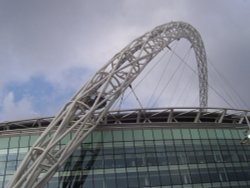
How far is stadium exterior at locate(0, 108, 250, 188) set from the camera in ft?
134

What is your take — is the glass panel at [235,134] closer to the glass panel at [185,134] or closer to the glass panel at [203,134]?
the glass panel at [203,134]

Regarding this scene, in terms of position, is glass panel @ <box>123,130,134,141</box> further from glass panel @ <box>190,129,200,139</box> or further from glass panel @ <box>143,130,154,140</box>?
glass panel @ <box>190,129,200,139</box>

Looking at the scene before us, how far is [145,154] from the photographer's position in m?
43.2

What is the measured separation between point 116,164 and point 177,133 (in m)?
9.30

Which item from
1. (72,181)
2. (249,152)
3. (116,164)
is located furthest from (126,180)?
(249,152)

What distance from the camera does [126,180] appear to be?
4094cm

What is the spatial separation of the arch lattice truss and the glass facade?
323 centimetres

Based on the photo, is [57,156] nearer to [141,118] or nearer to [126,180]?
[126,180]

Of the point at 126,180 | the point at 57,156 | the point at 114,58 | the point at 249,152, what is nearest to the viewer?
the point at 57,156

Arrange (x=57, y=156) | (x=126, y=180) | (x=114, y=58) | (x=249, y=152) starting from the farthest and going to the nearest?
(x=249, y=152)
(x=114, y=58)
(x=126, y=180)
(x=57, y=156)

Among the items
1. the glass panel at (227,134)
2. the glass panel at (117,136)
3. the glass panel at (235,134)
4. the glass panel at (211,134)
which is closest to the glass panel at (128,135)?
the glass panel at (117,136)

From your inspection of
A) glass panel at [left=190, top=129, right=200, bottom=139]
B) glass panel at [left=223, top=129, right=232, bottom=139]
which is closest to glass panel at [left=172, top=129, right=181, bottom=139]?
glass panel at [left=190, top=129, right=200, bottom=139]

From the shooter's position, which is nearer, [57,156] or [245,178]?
[57,156]

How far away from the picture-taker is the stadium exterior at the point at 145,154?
40.9 m
